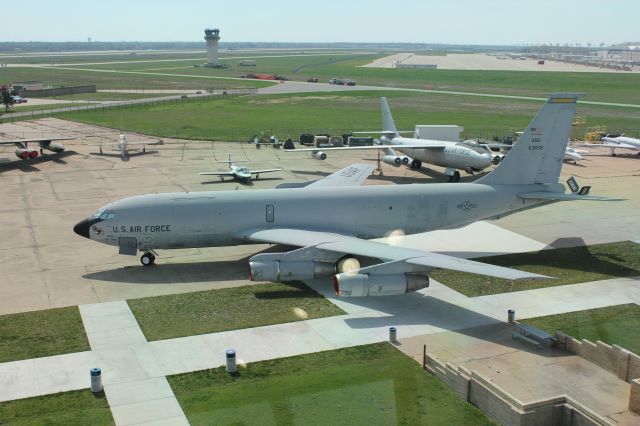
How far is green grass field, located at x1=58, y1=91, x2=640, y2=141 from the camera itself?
9412cm

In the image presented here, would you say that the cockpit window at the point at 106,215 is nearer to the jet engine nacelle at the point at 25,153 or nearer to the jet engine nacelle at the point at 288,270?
the jet engine nacelle at the point at 288,270

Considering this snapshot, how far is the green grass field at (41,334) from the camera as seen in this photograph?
23750 millimetres

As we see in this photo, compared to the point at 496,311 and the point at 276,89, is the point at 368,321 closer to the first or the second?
the point at 496,311

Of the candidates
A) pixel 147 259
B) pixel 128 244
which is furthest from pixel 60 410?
pixel 147 259

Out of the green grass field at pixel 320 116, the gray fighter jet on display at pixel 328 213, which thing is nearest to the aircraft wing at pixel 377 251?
the gray fighter jet on display at pixel 328 213

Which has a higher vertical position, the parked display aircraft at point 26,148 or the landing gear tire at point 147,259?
the parked display aircraft at point 26,148

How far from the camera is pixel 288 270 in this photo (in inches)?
1176

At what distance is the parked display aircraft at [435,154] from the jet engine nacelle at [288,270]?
2961cm

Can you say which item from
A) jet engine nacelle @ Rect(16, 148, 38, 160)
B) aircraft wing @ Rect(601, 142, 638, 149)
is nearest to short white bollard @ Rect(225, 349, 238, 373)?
jet engine nacelle @ Rect(16, 148, 38, 160)

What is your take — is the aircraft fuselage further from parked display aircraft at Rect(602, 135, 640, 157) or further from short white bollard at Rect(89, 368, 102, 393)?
parked display aircraft at Rect(602, 135, 640, 157)

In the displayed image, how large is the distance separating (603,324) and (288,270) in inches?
539

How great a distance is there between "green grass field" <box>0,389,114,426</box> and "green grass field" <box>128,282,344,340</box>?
4913mm

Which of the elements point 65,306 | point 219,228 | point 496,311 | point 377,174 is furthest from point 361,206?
point 377,174

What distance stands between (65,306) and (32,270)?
6405 mm
